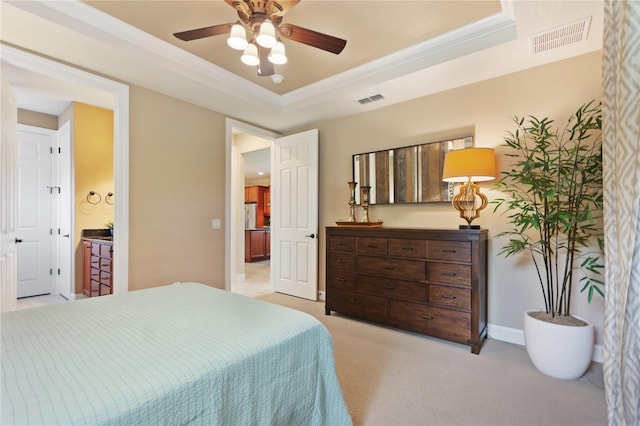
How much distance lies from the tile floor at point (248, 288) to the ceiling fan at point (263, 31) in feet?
11.0

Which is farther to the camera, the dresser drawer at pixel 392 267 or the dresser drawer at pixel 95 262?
the dresser drawer at pixel 95 262

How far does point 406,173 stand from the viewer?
3283 millimetres

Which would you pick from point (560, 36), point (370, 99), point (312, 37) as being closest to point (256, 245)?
point (370, 99)

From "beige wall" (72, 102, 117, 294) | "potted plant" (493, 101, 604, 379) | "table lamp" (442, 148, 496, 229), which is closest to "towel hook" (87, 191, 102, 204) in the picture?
"beige wall" (72, 102, 117, 294)

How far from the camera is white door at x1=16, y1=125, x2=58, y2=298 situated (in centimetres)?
395

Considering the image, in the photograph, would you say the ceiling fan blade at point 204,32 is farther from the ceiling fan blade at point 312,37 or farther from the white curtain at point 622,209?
the white curtain at point 622,209

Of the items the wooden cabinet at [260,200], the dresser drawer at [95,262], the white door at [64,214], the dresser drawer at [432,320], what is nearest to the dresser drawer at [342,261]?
the dresser drawer at [432,320]

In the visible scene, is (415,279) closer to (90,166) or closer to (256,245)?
(90,166)

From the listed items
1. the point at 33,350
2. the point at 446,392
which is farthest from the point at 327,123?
the point at 33,350

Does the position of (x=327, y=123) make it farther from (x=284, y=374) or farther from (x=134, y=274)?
(x=284, y=374)

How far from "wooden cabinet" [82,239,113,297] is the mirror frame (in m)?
2.97

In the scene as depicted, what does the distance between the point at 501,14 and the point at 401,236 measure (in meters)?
1.92

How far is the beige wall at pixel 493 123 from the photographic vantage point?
246cm

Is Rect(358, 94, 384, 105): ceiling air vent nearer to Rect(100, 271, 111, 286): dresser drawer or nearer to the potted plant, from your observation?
the potted plant
